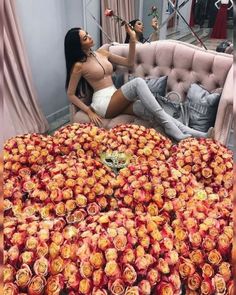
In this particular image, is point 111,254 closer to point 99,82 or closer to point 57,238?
point 57,238

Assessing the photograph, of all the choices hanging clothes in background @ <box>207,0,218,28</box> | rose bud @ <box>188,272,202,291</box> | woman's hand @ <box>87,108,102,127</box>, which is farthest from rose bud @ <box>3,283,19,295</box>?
hanging clothes in background @ <box>207,0,218,28</box>

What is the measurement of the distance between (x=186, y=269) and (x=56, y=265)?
11.2 inches

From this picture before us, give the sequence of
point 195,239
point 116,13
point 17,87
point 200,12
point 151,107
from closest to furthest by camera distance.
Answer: point 195,239 → point 151,107 → point 17,87 → point 116,13 → point 200,12

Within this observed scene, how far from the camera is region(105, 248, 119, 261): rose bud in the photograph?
0.64m

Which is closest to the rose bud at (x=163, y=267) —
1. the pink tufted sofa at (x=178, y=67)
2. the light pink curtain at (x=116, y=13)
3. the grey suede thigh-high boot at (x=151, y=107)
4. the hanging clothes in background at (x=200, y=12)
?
the grey suede thigh-high boot at (x=151, y=107)

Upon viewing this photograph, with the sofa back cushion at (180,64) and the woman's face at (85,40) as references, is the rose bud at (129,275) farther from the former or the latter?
the woman's face at (85,40)

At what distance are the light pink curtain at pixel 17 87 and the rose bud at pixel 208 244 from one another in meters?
1.93

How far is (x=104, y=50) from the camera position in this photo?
2420 mm

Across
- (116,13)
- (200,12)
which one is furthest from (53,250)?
(200,12)

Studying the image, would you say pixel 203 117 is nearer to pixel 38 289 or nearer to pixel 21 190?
pixel 21 190

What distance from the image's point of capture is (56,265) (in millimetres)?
645

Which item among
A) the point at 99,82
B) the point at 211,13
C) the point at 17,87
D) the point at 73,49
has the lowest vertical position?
the point at 211,13

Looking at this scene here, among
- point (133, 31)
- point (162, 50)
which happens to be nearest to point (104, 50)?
point (133, 31)

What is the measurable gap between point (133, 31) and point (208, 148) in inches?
60.1
